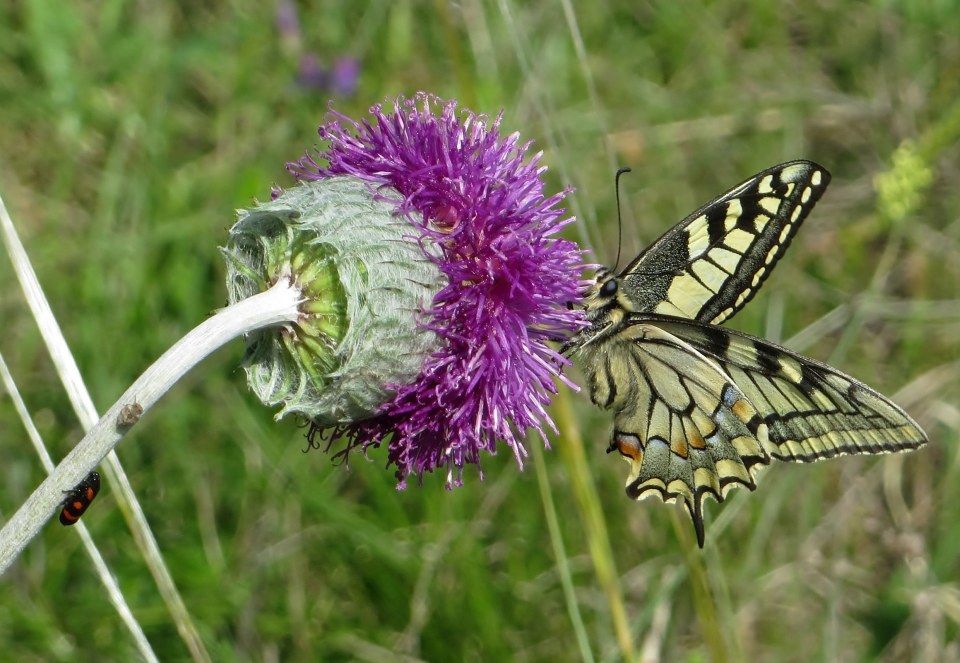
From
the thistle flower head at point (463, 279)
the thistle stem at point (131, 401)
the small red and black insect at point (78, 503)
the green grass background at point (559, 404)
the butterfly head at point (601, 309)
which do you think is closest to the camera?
the thistle stem at point (131, 401)

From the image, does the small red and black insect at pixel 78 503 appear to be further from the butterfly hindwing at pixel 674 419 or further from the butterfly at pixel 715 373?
the butterfly hindwing at pixel 674 419

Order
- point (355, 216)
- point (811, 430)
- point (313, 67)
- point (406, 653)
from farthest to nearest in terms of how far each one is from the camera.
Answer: point (313, 67) < point (406, 653) < point (811, 430) < point (355, 216)

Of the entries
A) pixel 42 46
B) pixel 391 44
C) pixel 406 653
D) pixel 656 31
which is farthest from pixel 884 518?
pixel 42 46

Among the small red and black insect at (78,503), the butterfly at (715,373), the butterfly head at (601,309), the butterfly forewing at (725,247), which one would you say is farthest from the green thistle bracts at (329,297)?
the butterfly forewing at (725,247)

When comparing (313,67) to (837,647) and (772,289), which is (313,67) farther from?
(837,647)

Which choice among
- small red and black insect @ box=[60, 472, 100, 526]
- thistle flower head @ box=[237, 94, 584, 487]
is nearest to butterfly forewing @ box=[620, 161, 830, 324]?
thistle flower head @ box=[237, 94, 584, 487]

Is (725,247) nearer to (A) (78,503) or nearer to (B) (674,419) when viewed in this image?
(B) (674,419)
